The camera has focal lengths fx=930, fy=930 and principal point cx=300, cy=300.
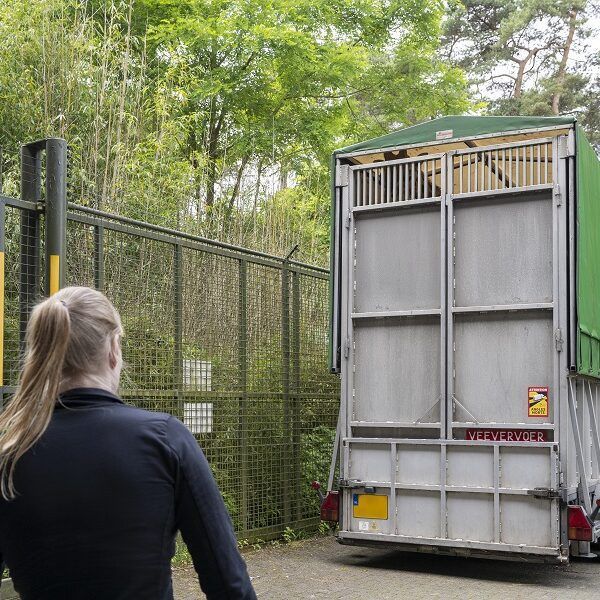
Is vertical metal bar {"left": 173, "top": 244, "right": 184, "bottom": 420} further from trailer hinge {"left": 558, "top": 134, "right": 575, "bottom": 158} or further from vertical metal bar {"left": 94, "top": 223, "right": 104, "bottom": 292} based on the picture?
trailer hinge {"left": 558, "top": 134, "right": 575, "bottom": 158}

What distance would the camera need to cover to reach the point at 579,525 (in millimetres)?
7441

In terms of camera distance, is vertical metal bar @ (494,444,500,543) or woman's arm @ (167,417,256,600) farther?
vertical metal bar @ (494,444,500,543)

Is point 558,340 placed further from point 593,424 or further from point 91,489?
point 91,489

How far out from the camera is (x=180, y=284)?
827cm

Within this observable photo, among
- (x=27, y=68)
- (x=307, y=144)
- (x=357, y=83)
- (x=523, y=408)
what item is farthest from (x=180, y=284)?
(x=357, y=83)

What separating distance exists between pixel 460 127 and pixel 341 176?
1233 mm

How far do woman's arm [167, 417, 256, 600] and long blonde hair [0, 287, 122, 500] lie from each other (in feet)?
0.85

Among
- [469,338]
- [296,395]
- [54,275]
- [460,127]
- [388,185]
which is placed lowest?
[296,395]

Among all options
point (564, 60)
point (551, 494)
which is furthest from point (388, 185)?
point (564, 60)

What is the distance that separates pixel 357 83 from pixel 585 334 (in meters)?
14.1

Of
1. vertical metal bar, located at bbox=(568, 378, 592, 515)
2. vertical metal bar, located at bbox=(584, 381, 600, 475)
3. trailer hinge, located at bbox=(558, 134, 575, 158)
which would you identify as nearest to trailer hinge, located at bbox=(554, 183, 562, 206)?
trailer hinge, located at bbox=(558, 134, 575, 158)

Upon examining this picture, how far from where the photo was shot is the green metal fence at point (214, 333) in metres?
6.34

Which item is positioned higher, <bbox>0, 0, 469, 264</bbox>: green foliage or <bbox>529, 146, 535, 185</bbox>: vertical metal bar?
<bbox>0, 0, 469, 264</bbox>: green foliage

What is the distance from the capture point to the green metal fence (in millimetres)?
6336
